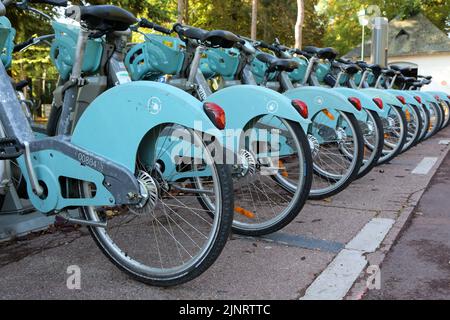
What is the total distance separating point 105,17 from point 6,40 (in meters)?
0.84

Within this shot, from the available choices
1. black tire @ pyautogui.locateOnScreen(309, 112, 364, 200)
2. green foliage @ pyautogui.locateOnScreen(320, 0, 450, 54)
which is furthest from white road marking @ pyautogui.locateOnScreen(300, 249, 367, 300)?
green foliage @ pyautogui.locateOnScreen(320, 0, 450, 54)

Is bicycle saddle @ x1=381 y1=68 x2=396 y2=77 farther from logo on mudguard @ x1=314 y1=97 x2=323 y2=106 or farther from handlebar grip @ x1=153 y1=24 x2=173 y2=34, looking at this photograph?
handlebar grip @ x1=153 y1=24 x2=173 y2=34

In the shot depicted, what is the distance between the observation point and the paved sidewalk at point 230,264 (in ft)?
8.48

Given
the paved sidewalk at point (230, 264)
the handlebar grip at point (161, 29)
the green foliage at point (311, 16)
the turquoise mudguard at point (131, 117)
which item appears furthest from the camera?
the green foliage at point (311, 16)

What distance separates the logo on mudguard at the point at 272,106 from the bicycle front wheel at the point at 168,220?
2.11 feet

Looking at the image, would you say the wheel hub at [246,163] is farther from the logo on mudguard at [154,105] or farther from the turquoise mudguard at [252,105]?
the logo on mudguard at [154,105]

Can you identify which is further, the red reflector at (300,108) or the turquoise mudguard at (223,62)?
the turquoise mudguard at (223,62)

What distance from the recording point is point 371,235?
3607mm

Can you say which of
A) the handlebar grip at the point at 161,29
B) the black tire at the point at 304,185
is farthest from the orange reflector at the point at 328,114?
the handlebar grip at the point at 161,29

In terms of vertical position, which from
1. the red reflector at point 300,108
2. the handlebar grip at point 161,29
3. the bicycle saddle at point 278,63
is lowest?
the red reflector at point 300,108

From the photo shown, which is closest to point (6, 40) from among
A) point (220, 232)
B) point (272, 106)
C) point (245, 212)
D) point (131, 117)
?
point (131, 117)
